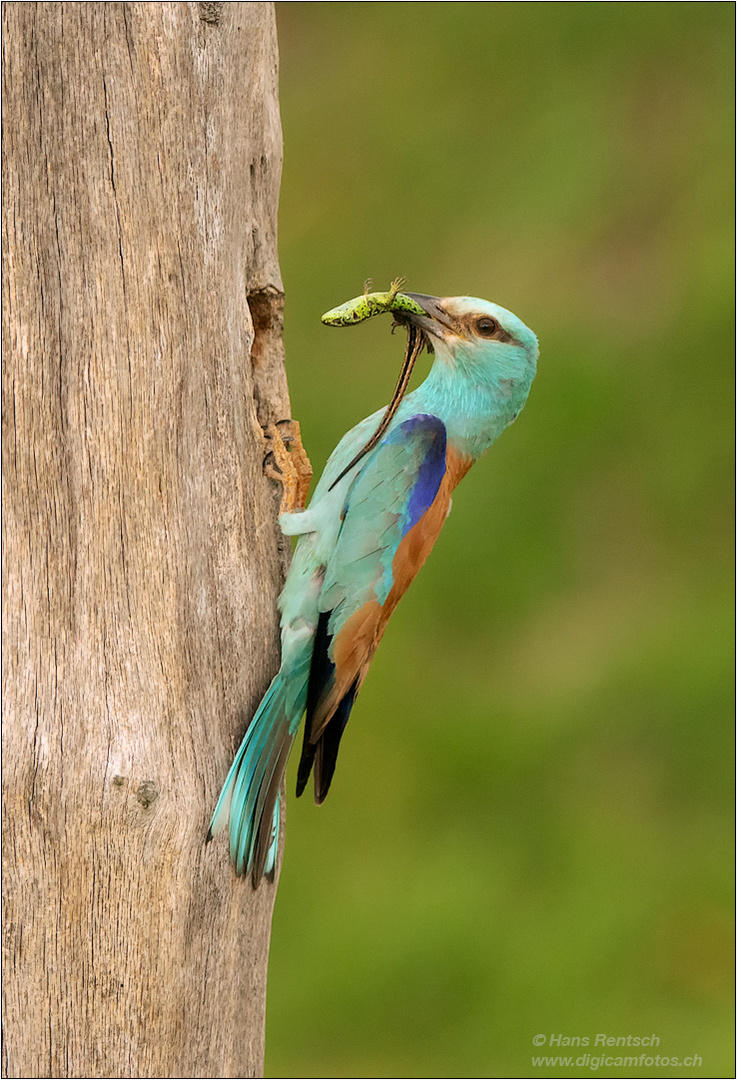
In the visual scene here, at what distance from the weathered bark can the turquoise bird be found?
0.14m

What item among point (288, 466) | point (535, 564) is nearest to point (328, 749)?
point (288, 466)

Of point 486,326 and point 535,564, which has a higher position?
point 486,326

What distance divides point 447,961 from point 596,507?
8.86ft

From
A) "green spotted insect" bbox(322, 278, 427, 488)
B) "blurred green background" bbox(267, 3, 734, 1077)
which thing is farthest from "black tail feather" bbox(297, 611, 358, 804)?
"blurred green background" bbox(267, 3, 734, 1077)

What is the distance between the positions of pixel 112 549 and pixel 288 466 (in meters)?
0.55

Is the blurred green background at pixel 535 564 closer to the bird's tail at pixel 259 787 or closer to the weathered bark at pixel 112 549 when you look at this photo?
the bird's tail at pixel 259 787

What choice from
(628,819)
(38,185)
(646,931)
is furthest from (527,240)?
(38,185)

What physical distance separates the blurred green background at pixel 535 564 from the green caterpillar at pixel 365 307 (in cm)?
331

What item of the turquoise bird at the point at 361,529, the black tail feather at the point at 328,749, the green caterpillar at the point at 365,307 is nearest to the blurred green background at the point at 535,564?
the black tail feather at the point at 328,749

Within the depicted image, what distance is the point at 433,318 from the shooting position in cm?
339

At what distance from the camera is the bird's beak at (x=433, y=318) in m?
3.37

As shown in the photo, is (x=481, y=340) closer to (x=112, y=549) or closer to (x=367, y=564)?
(x=367, y=564)

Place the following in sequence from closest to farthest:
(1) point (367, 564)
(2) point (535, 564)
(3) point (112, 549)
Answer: (3) point (112, 549) < (1) point (367, 564) < (2) point (535, 564)

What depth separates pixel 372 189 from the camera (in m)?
7.28
